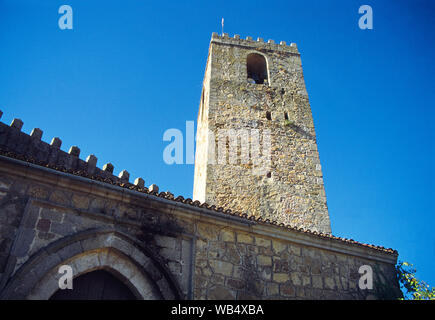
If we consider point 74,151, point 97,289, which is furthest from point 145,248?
point 74,151

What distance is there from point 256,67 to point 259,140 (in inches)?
196

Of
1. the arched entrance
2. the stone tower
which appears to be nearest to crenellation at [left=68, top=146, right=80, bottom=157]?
the stone tower

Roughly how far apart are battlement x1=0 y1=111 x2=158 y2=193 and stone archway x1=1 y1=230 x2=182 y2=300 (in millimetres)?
3226

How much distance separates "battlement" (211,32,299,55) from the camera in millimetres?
16125

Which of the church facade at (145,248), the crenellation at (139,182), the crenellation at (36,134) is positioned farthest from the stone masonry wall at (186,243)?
the crenellation at (36,134)

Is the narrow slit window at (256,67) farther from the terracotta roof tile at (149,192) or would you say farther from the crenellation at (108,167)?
the terracotta roof tile at (149,192)

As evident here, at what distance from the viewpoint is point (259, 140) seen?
42.5 ft

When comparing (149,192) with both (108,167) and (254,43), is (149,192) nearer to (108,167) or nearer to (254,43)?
(108,167)

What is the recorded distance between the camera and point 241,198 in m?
11.4

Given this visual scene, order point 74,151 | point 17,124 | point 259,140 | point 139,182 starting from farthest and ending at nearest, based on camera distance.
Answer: point 259,140 → point 139,182 → point 74,151 → point 17,124

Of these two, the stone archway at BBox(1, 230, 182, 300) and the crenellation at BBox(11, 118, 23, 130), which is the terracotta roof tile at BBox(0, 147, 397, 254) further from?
the crenellation at BBox(11, 118, 23, 130)
